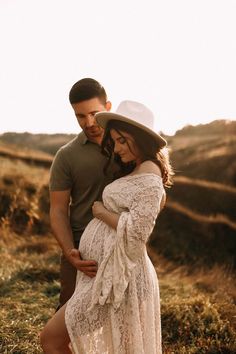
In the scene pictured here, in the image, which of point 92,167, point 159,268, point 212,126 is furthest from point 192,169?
point 212,126

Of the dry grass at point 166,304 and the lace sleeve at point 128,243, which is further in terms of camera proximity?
the dry grass at point 166,304

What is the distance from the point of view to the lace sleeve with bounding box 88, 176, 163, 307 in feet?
9.50

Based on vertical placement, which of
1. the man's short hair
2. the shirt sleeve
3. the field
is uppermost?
the man's short hair

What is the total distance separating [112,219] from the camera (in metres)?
3.00

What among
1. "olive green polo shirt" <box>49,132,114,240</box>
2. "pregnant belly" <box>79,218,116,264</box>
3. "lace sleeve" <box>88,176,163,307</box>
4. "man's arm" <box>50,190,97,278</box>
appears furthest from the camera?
"olive green polo shirt" <box>49,132,114,240</box>

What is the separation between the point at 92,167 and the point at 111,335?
110cm

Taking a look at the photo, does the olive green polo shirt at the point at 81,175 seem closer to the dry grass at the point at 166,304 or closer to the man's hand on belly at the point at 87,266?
the man's hand on belly at the point at 87,266

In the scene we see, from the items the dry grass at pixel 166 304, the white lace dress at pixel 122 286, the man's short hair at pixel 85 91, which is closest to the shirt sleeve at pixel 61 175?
the man's short hair at pixel 85 91

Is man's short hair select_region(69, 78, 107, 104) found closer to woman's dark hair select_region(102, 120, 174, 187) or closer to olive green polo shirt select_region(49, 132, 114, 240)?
olive green polo shirt select_region(49, 132, 114, 240)

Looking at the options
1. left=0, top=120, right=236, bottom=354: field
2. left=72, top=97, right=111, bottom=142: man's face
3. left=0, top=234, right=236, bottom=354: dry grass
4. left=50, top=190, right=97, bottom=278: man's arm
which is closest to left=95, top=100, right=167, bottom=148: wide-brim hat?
left=72, top=97, right=111, bottom=142: man's face

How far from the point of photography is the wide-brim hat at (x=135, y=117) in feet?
10.2

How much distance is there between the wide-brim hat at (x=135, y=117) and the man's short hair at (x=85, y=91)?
447 mm

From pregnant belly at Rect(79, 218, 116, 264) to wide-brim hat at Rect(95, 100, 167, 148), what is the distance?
539 mm

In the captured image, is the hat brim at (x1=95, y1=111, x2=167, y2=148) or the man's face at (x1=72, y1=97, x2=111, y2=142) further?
the man's face at (x1=72, y1=97, x2=111, y2=142)
